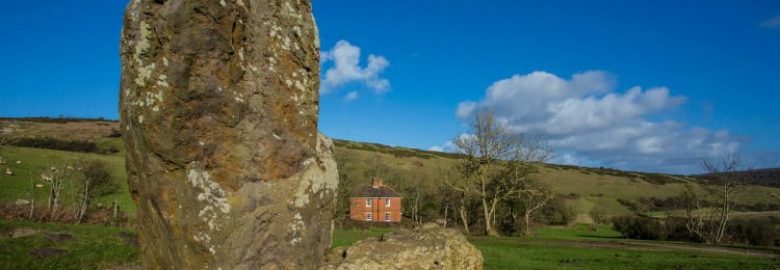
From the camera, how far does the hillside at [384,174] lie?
5241 centimetres

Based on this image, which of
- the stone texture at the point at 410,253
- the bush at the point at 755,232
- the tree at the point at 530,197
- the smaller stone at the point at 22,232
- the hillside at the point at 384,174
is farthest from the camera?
the tree at the point at 530,197

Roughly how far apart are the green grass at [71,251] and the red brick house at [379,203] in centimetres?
5880

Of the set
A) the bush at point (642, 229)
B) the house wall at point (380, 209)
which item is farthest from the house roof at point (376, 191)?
the bush at point (642, 229)

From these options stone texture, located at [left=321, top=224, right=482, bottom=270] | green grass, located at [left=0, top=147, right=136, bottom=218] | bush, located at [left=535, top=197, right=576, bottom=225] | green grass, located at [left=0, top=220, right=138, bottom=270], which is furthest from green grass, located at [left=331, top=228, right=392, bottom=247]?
bush, located at [left=535, top=197, right=576, bottom=225]

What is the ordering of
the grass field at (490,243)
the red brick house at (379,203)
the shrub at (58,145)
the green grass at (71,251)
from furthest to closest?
the red brick house at (379,203) → the shrub at (58,145) → the grass field at (490,243) → the green grass at (71,251)

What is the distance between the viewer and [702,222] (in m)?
47.9

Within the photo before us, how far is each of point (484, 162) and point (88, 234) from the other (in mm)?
40640

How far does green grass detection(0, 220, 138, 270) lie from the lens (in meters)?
12.8

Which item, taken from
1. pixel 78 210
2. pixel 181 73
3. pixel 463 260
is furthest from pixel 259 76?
pixel 78 210

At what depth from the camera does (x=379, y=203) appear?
76.3 meters

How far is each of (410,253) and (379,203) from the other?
68.8 metres

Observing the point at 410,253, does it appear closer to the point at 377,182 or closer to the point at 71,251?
the point at 71,251

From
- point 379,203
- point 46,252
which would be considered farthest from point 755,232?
point 46,252

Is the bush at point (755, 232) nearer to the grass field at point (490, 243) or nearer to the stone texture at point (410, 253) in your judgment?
the grass field at point (490, 243)
